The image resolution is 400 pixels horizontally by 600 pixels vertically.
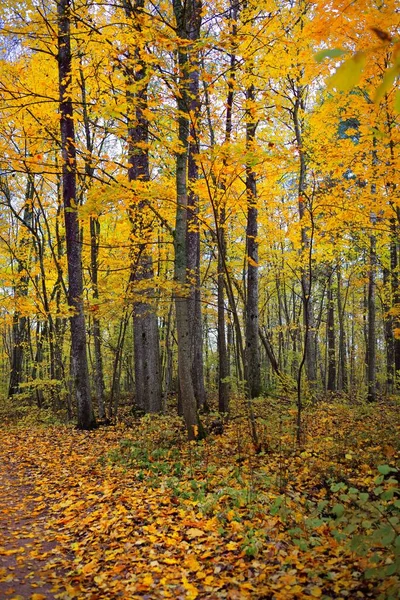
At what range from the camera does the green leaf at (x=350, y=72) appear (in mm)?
1359

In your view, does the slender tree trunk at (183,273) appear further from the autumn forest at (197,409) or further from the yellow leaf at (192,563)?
the yellow leaf at (192,563)

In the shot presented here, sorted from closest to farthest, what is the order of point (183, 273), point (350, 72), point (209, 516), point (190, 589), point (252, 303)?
point (350, 72), point (190, 589), point (209, 516), point (183, 273), point (252, 303)

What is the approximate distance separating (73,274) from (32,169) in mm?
2759

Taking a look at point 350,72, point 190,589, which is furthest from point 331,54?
point 190,589

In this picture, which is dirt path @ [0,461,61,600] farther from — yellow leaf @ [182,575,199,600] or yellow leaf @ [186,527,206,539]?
yellow leaf @ [186,527,206,539]

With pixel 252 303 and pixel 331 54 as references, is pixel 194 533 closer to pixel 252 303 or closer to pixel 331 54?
pixel 331 54

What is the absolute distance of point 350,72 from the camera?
138 centimetres


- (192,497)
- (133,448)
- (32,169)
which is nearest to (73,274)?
(32,169)

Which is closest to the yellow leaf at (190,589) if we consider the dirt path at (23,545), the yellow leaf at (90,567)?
the yellow leaf at (90,567)

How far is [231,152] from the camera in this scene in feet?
20.3

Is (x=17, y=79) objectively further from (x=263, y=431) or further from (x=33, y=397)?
(x=33, y=397)

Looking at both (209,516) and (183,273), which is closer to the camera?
(209,516)

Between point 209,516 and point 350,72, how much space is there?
474cm

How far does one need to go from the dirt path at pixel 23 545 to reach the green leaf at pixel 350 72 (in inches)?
164
